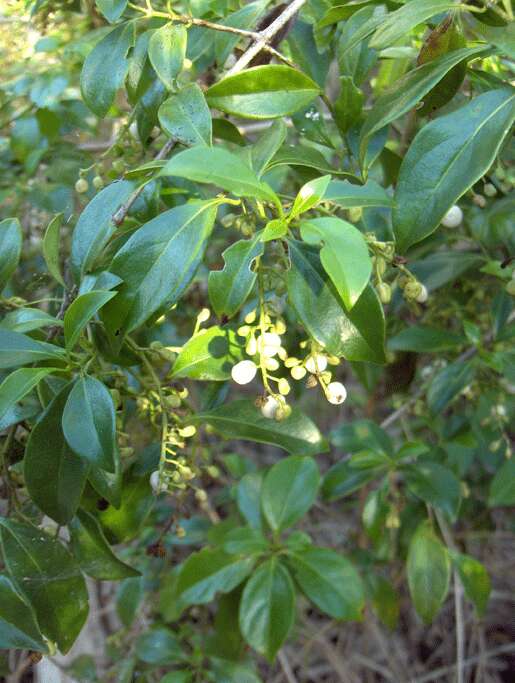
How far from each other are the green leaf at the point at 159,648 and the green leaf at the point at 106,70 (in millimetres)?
954

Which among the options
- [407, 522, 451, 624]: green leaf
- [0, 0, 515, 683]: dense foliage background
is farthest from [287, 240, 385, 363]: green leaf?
[407, 522, 451, 624]: green leaf

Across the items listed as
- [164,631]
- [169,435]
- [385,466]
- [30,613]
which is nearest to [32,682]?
[164,631]

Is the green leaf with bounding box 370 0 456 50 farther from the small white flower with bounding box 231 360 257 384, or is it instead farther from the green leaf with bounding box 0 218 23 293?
the green leaf with bounding box 0 218 23 293

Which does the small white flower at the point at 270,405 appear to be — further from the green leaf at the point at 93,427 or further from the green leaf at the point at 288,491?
the green leaf at the point at 288,491

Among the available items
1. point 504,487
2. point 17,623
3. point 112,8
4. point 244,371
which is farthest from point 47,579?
point 504,487

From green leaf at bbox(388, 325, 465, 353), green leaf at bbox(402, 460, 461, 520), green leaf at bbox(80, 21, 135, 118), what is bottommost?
green leaf at bbox(402, 460, 461, 520)

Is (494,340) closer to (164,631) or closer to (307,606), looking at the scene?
(164,631)

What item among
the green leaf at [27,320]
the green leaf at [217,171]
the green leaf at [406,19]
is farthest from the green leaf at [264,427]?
the green leaf at [406,19]

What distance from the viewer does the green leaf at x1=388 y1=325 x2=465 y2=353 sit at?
130 cm

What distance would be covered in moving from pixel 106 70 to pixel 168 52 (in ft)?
0.34

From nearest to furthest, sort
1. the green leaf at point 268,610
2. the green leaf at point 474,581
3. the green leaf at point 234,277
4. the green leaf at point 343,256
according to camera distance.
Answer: the green leaf at point 343,256 → the green leaf at point 234,277 → the green leaf at point 268,610 → the green leaf at point 474,581

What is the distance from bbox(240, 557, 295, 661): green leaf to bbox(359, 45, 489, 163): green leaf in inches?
28.2

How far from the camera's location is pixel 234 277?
72 centimetres

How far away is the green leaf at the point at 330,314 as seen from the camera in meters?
0.73
